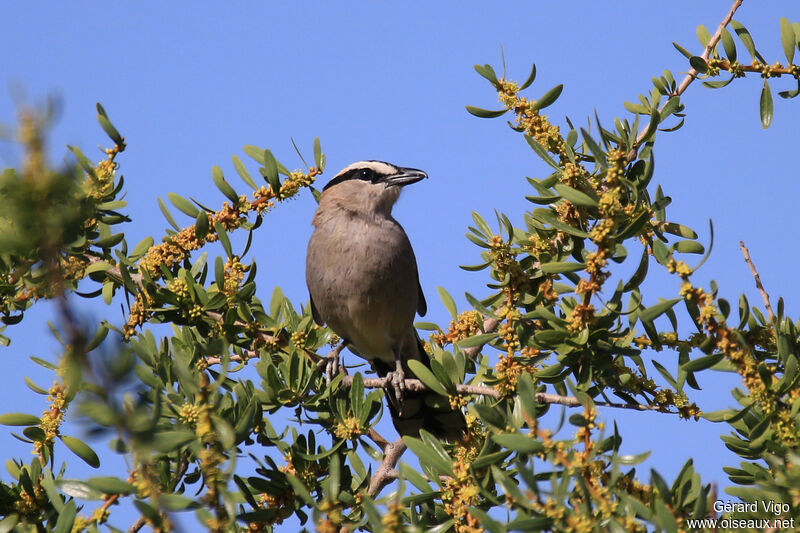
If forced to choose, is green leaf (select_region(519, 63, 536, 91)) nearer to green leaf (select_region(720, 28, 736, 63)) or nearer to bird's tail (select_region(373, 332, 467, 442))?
green leaf (select_region(720, 28, 736, 63))

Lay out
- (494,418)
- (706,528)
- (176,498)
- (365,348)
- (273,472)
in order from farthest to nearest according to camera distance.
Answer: (365,348) < (273,472) < (494,418) < (706,528) < (176,498)

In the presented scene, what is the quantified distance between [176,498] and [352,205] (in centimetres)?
502

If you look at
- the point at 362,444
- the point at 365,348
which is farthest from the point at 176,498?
the point at 365,348

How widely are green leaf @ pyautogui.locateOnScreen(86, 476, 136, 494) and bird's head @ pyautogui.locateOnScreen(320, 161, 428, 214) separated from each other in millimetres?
4705

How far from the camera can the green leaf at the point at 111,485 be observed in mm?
2410

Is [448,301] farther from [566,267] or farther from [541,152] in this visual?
[566,267]

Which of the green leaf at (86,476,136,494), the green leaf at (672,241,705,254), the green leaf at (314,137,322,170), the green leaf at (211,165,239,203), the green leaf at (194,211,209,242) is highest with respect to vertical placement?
the green leaf at (314,137,322,170)

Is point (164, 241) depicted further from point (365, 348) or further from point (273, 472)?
point (365, 348)

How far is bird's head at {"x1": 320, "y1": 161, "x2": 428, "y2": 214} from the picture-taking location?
708 centimetres

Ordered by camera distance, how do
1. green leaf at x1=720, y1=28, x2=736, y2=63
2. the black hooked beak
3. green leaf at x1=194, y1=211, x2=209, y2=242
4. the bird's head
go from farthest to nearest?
1. the black hooked beak
2. the bird's head
3. green leaf at x1=194, y1=211, x2=209, y2=242
4. green leaf at x1=720, y1=28, x2=736, y2=63

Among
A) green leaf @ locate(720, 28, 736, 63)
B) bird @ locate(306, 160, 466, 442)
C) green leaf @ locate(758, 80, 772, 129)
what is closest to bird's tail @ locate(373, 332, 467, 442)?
bird @ locate(306, 160, 466, 442)

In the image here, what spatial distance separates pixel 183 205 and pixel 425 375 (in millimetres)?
1903

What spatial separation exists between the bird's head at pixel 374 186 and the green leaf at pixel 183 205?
2.44 meters

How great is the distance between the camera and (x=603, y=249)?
3094 mm
